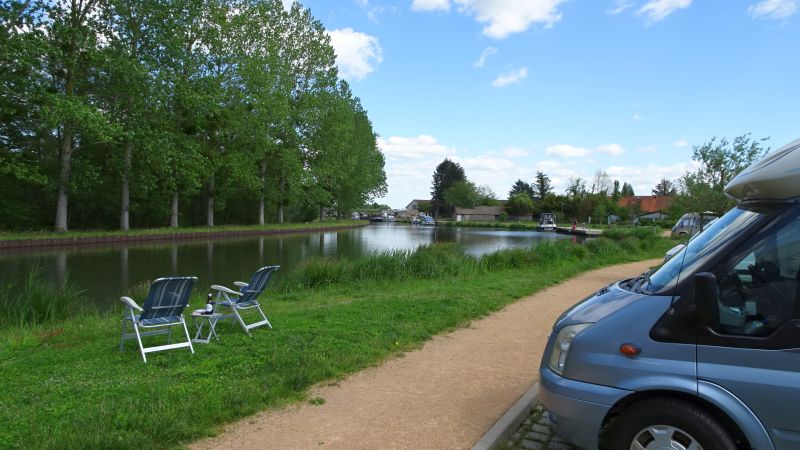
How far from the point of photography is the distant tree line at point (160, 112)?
25422mm

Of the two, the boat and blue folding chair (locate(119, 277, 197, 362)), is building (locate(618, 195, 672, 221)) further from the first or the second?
blue folding chair (locate(119, 277, 197, 362))

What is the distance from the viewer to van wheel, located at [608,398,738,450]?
2852 millimetres

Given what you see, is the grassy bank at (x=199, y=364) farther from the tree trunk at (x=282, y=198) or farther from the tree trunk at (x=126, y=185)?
the tree trunk at (x=282, y=198)

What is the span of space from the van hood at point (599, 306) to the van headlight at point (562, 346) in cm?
4

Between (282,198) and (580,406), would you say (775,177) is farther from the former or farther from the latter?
(282,198)

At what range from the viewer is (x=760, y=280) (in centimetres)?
301

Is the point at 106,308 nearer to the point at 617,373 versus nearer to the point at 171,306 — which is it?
the point at 171,306

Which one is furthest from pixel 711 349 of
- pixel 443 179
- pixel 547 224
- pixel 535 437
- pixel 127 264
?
pixel 443 179

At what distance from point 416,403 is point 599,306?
6.36 feet

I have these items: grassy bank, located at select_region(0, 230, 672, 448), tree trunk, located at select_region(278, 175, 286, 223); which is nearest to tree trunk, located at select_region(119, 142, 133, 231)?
tree trunk, located at select_region(278, 175, 286, 223)

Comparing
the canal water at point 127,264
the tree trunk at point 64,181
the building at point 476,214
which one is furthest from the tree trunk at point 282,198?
the building at point 476,214

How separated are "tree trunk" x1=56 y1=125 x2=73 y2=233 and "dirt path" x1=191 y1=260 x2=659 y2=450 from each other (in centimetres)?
2764

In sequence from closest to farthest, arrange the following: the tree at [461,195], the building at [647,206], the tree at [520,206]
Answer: the building at [647,206] < the tree at [520,206] < the tree at [461,195]

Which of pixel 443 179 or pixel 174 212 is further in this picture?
pixel 443 179
